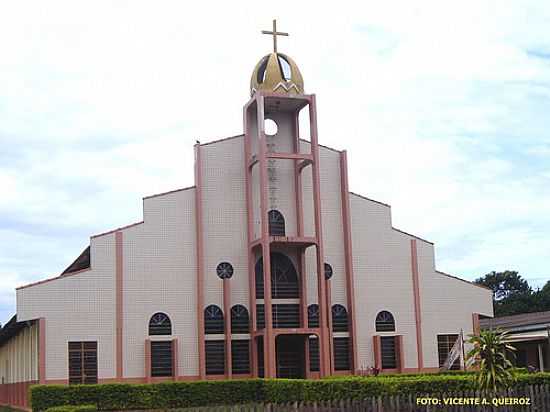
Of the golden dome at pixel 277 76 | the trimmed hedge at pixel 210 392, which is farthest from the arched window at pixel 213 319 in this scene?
the golden dome at pixel 277 76

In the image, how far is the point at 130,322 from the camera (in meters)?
34.4

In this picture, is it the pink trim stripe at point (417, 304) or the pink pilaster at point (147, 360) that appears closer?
the pink pilaster at point (147, 360)

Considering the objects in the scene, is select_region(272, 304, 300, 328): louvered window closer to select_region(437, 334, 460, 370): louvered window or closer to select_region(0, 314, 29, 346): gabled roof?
select_region(437, 334, 460, 370): louvered window

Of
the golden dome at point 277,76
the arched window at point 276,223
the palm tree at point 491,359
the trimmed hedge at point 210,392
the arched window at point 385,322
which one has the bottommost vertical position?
the trimmed hedge at point 210,392

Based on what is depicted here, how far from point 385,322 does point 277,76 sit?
11702 millimetres

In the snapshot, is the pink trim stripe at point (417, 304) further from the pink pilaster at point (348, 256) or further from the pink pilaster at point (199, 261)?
the pink pilaster at point (199, 261)

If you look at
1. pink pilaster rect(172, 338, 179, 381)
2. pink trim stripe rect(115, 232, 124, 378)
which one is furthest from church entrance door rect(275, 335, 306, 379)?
pink trim stripe rect(115, 232, 124, 378)

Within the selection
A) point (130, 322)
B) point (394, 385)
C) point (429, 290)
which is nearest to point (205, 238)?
point (130, 322)

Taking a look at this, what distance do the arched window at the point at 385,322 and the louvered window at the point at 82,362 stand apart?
483 inches

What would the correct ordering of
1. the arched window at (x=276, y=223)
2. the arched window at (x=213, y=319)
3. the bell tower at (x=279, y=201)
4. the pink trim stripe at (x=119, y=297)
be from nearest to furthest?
the pink trim stripe at (x=119, y=297)
the bell tower at (x=279, y=201)
the arched window at (x=213, y=319)
the arched window at (x=276, y=223)

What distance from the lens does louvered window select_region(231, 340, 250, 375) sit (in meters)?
35.7

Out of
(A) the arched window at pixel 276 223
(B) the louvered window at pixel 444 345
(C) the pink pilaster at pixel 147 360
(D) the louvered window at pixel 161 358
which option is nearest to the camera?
(C) the pink pilaster at pixel 147 360

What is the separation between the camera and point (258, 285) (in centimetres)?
3675

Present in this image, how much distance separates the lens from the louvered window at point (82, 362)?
33312mm
